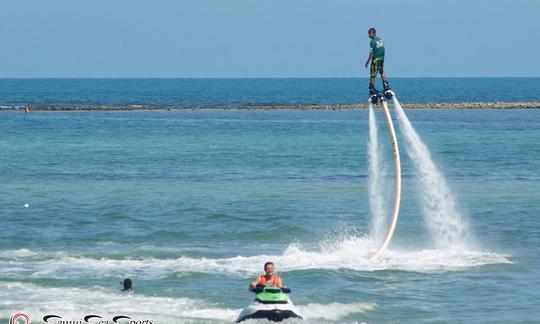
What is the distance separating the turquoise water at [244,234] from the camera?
32312 mm

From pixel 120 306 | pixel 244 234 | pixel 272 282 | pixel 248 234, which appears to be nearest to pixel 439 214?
pixel 248 234

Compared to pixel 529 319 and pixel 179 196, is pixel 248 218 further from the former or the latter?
pixel 529 319

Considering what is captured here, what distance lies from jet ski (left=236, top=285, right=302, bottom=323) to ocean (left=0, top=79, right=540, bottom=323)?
2863 millimetres

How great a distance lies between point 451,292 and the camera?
33.8 meters

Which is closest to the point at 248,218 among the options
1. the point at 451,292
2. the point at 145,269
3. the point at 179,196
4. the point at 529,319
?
the point at 179,196

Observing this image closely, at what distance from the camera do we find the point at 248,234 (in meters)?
44.2

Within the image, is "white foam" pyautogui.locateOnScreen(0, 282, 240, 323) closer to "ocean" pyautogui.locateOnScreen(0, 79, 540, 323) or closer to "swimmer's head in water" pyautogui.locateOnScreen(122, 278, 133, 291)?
"ocean" pyautogui.locateOnScreen(0, 79, 540, 323)

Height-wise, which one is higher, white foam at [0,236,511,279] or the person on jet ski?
white foam at [0,236,511,279]
